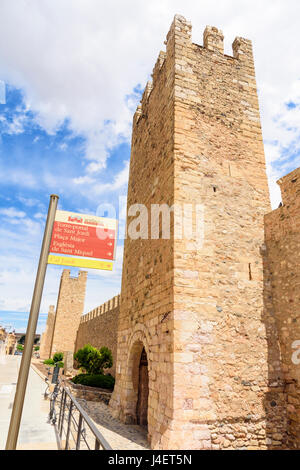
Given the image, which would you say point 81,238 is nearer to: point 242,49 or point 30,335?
point 30,335

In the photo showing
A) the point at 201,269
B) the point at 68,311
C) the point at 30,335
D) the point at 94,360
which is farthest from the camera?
the point at 68,311

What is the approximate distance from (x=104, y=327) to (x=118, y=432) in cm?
1135

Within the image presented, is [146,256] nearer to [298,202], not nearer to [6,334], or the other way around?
[298,202]

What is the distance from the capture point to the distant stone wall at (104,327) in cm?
1504

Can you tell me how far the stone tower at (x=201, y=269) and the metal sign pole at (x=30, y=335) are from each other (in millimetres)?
2795

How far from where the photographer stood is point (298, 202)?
579cm

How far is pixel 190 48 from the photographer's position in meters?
7.24

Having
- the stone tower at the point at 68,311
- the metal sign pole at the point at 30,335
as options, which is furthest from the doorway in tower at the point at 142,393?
the stone tower at the point at 68,311

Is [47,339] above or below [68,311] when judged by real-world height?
below

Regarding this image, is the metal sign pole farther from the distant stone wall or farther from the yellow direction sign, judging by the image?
the distant stone wall

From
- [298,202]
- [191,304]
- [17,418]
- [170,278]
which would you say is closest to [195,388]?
[191,304]

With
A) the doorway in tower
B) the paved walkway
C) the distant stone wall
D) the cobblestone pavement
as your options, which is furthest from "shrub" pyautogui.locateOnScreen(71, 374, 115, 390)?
the doorway in tower

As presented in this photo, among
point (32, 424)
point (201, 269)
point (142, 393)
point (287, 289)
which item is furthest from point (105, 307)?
point (287, 289)

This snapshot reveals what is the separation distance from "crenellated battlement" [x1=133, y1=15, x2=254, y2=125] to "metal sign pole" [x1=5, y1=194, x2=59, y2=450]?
553 cm
